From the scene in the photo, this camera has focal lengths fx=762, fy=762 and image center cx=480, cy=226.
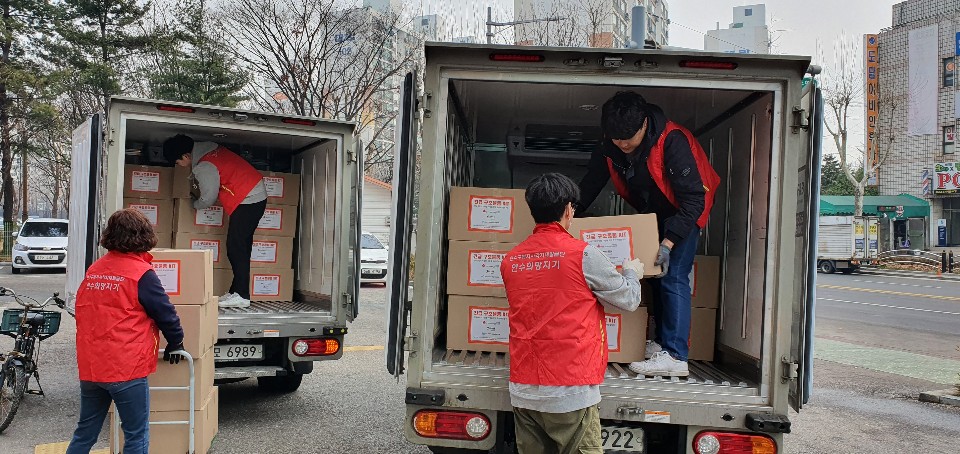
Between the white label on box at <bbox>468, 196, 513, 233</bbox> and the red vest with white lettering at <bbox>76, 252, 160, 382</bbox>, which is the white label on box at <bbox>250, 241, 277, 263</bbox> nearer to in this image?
the red vest with white lettering at <bbox>76, 252, 160, 382</bbox>

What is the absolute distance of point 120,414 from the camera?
13.0ft

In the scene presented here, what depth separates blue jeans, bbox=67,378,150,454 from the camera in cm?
391

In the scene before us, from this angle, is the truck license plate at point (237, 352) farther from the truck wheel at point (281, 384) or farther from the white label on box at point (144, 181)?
the white label on box at point (144, 181)

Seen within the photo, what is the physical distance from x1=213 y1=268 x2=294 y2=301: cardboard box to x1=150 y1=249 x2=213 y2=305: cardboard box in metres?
2.51

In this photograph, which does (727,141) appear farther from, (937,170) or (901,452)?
(937,170)

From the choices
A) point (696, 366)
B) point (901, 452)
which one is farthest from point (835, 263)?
point (696, 366)

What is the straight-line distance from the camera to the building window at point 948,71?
36531 millimetres

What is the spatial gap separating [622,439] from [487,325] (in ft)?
3.31

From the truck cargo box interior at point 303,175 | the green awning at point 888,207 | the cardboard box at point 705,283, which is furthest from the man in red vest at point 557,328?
the green awning at point 888,207

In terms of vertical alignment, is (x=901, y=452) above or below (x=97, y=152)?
below

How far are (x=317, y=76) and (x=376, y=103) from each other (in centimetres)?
379

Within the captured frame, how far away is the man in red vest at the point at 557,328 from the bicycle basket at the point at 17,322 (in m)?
4.31

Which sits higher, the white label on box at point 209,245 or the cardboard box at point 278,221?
the cardboard box at point 278,221

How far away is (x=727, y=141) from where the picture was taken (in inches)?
193
